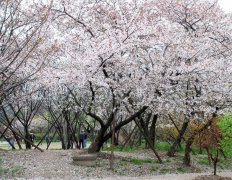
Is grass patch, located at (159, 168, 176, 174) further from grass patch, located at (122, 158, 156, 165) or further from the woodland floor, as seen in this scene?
grass patch, located at (122, 158, 156, 165)

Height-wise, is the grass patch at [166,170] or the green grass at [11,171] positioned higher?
the green grass at [11,171]

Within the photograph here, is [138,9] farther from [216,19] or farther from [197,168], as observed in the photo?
[197,168]

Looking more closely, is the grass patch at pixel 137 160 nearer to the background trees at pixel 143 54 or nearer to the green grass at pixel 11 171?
the background trees at pixel 143 54

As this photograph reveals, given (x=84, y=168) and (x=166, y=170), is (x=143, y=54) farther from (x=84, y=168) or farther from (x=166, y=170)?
(x=84, y=168)

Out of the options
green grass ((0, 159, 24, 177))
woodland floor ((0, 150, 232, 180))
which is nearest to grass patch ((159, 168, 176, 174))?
woodland floor ((0, 150, 232, 180))

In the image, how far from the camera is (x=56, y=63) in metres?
18.0

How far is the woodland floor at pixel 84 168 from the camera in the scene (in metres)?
12.8

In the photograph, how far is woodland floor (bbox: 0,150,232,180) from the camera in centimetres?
1284

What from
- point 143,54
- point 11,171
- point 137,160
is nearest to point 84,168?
point 11,171

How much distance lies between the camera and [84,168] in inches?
548

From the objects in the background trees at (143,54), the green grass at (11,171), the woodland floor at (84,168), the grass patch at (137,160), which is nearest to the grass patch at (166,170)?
the woodland floor at (84,168)

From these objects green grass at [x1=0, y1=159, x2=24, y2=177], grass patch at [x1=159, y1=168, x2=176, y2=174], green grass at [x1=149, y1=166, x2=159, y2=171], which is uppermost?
green grass at [x1=0, y1=159, x2=24, y2=177]

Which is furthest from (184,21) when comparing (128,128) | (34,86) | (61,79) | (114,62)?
(128,128)

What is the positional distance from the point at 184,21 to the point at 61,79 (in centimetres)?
603
